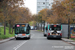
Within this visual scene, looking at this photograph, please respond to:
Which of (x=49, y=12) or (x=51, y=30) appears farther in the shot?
(x=49, y=12)

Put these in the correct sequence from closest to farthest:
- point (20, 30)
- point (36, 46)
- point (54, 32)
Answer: point (36, 46), point (54, 32), point (20, 30)

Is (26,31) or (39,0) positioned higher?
(39,0)

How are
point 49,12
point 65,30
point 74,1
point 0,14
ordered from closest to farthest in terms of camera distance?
point 74,1 → point 0,14 → point 65,30 → point 49,12

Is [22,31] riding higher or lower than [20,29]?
lower

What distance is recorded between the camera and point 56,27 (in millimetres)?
24656

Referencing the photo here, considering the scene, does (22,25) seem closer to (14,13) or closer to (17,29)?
(17,29)

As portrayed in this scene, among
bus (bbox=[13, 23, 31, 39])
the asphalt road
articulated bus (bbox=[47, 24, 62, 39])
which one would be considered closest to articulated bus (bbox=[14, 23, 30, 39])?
bus (bbox=[13, 23, 31, 39])

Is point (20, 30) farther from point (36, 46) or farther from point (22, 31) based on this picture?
point (36, 46)

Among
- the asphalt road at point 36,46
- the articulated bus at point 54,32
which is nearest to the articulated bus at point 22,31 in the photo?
the articulated bus at point 54,32

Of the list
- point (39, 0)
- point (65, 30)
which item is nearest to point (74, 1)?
point (65, 30)

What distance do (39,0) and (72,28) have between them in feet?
176

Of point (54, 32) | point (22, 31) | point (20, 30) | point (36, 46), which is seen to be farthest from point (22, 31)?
point (36, 46)

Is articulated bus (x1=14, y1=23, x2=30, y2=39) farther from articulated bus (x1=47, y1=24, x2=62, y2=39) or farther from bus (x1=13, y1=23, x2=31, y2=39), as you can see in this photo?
articulated bus (x1=47, y1=24, x2=62, y2=39)

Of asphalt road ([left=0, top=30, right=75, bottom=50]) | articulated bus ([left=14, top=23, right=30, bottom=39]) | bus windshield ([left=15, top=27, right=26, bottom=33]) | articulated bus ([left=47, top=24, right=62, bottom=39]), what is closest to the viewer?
asphalt road ([left=0, top=30, right=75, bottom=50])
